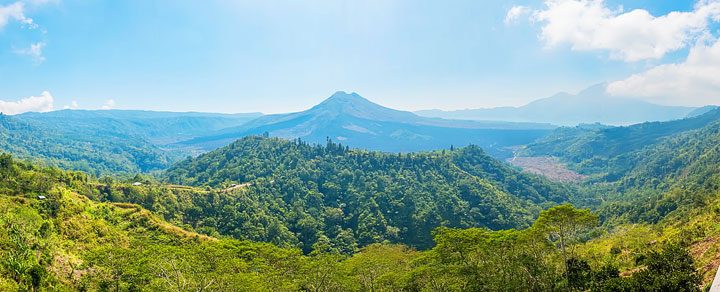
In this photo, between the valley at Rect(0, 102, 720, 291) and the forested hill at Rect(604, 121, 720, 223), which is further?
the forested hill at Rect(604, 121, 720, 223)

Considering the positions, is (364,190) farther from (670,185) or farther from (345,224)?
(670,185)

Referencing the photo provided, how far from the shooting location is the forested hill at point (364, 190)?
8819cm

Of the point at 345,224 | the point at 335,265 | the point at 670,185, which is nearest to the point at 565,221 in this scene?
the point at 335,265

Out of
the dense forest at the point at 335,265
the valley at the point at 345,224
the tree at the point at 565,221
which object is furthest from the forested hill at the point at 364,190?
the tree at the point at 565,221

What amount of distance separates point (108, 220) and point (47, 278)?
75.1 feet

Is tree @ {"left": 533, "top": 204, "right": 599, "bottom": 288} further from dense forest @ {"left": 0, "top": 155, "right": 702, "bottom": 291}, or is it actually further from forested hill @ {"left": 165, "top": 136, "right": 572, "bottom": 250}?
forested hill @ {"left": 165, "top": 136, "right": 572, "bottom": 250}

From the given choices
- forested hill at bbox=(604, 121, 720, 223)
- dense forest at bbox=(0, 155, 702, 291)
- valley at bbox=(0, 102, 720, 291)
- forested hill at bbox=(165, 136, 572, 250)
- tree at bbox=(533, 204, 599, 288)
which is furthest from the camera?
forested hill at bbox=(165, 136, 572, 250)

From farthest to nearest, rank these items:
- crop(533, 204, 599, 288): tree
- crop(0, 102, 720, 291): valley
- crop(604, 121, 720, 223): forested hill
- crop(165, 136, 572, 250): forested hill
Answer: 1. crop(165, 136, 572, 250): forested hill
2. crop(604, 121, 720, 223): forested hill
3. crop(0, 102, 720, 291): valley
4. crop(533, 204, 599, 288): tree

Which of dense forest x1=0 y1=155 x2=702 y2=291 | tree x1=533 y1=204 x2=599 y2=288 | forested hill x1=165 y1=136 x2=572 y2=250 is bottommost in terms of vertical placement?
forested hill x1=165 y1=136 x2=572 y2=250

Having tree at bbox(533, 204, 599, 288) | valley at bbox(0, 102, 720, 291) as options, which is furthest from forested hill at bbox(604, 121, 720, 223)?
tree at bbox(533, 204, 599, 288)

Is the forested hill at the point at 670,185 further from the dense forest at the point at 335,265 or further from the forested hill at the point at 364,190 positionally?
the dense forest at the point at 335,265

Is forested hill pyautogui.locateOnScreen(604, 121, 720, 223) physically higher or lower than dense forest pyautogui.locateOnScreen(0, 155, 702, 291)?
lower

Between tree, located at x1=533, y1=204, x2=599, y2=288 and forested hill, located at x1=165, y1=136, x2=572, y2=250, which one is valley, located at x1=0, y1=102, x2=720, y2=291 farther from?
forested hill, located at x1=165, y1=136, x2=572, y2=250

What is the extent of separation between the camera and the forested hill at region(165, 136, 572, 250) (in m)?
88.2
